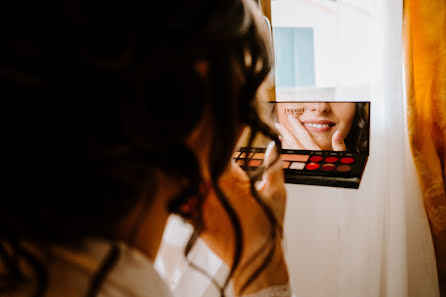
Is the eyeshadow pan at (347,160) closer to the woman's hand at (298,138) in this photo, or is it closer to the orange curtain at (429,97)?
the woman's hand at (298,138)

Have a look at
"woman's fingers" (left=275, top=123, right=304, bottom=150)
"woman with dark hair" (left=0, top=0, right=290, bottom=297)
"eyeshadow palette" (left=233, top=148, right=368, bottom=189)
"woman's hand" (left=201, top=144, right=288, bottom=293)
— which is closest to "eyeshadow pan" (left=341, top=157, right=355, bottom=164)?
"eyeshadow palette" (left=233, top=148, right=368, bottom=189)

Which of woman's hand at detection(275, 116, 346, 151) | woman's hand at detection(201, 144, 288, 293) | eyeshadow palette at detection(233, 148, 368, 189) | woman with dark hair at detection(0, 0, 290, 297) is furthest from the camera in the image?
woman's hand at detection(275, 116, 346, 151)

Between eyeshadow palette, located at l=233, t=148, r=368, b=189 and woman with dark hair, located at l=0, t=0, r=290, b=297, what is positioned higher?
woman with dark hair, located at l=0, t=0, r=290, b=297

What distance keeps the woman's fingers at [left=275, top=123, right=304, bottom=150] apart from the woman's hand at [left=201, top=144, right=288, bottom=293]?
26 centimetres

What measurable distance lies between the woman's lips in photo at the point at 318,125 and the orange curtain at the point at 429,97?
0.63ft

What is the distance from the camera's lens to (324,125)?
0.74 meters

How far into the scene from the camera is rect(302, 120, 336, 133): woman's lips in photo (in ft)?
2.41

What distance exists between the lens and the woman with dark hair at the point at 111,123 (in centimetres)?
26

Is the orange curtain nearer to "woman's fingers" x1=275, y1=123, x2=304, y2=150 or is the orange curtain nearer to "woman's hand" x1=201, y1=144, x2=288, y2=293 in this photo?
"woman's fingers" x1=275, y1=123, x2=304, y2=150

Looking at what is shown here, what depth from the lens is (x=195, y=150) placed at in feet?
1.15

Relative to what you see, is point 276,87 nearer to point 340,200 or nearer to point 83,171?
point 340,200

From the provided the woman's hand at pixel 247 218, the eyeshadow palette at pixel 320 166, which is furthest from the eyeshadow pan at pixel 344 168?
the woman's hand at pixel 247 218

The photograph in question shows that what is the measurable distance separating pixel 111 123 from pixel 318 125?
1.84 ft

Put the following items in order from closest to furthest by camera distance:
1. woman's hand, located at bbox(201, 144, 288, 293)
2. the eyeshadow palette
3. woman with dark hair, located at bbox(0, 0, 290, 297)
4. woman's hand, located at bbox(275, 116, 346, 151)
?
woman with dark hair, located at bbox(0, 0, 290, 297), woman's hand, located at bbox(201, 144, 288, 293), the eyeshadow palette, woman's hand, located at bbox(275, 116, 346, 151)
